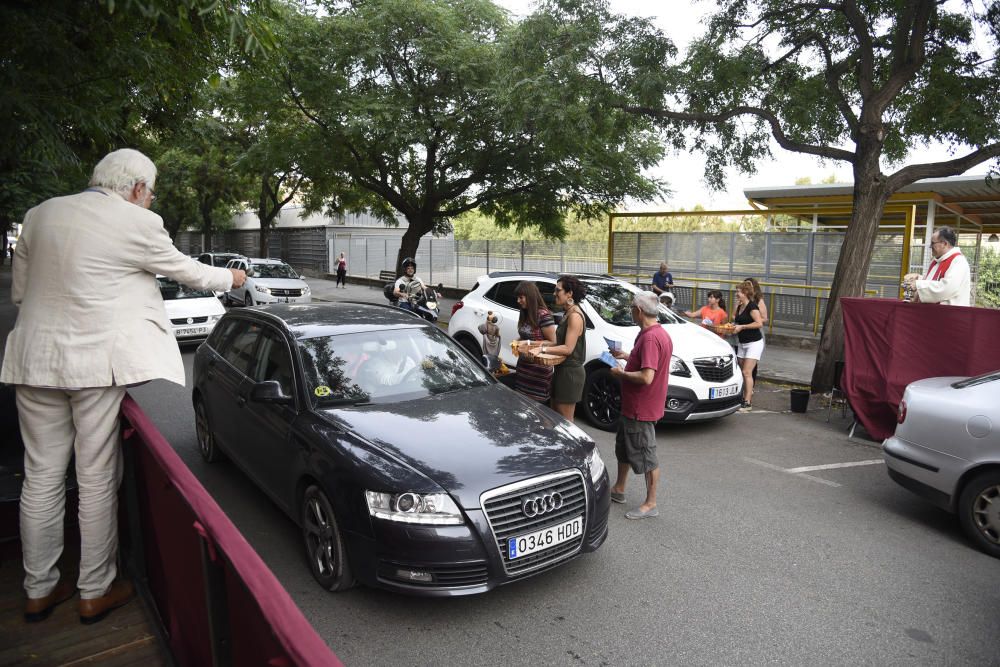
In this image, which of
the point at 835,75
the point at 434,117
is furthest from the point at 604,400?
the point at 434,117

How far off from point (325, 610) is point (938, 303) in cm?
665

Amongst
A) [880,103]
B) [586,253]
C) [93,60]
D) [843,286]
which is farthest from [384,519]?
[586,253]

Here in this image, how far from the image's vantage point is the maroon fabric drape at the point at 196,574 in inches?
56.4

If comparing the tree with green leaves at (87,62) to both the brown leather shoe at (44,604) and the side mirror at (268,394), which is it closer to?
the side mirror at (268,394)

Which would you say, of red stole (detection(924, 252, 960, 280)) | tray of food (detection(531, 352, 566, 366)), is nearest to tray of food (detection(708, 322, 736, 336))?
red stole (detection(924, 252, 960, 280))

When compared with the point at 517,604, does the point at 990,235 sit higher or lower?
higher

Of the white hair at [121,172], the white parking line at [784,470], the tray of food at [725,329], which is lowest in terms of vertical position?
the white parking line at [784,470]

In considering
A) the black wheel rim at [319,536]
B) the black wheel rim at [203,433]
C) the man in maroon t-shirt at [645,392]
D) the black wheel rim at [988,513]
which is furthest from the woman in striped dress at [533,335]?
the black wheel rim at [988,513]

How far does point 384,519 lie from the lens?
12.0ft

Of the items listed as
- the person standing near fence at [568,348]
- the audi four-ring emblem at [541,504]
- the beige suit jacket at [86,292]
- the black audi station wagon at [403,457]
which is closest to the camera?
the beige suit jacket at [86,292]

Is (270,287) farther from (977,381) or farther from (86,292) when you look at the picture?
(86,292)

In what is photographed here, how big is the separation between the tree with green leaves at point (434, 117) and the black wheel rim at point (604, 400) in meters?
7.23

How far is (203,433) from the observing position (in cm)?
632

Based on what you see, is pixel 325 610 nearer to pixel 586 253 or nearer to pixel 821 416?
pixel 821 416
